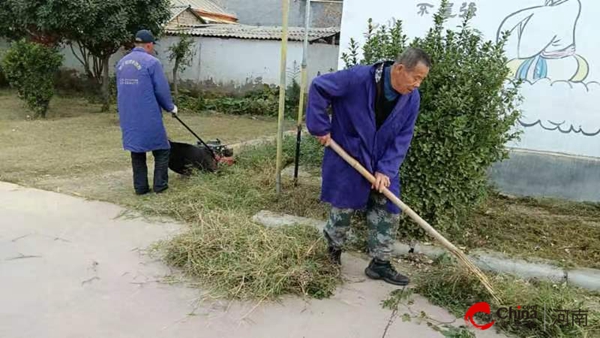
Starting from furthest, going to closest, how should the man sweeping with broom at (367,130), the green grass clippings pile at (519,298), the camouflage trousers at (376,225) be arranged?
the camouflage trousers at (376,225) < the man sweeping with broom at (367,130) < the green grass clippings pile at (519,298)

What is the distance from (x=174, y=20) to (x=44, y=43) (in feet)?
19.3

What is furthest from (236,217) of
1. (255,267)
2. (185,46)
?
(185,46)

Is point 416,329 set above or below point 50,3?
below

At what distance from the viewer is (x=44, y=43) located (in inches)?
403

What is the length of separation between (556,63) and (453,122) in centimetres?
252

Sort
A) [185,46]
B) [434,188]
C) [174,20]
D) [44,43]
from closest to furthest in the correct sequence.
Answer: [434,188]
[44,43]
[185,46]
[174,20]

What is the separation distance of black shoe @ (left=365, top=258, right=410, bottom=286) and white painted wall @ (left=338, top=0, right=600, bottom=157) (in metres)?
2.97

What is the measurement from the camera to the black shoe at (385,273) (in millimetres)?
3402

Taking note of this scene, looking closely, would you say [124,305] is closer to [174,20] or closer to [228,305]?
[228,305]

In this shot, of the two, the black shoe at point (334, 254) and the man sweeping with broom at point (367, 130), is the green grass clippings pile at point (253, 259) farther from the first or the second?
the man sweeping with broom at point (367, 130)

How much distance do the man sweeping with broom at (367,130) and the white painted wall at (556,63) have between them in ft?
9.66

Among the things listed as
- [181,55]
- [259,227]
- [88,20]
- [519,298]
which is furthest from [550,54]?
[181,55]

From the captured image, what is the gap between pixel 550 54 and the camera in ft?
17.6

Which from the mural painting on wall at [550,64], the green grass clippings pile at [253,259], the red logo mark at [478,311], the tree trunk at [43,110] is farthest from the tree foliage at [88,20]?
the red logo mark at [478,311]
